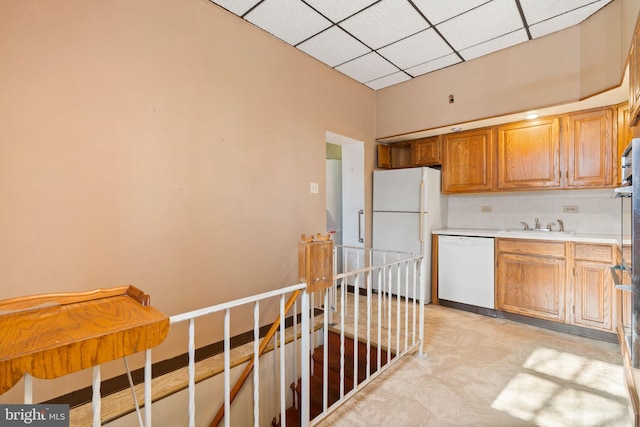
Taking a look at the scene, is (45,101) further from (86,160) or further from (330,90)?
(330,90)

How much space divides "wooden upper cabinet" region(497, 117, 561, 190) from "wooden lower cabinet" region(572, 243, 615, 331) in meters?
0.74

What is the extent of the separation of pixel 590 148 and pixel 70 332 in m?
3.97

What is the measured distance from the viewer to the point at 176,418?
6.14 ft

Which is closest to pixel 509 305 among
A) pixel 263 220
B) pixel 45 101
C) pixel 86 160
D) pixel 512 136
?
pixel 512 136

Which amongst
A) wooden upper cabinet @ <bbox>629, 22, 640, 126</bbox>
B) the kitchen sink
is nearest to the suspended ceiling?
wooden upper cabinet @ <bbox>629, 22, 640, 126</bbox>

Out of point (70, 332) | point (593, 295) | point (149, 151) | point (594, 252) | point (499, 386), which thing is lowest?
point (499, 386)

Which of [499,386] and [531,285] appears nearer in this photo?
[499,386]

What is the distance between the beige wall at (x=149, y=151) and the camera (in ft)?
5.28

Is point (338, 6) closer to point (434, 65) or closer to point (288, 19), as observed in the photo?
point (288, 19)

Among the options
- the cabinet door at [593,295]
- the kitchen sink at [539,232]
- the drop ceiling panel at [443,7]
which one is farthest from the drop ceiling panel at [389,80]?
the cabinet door at [593,295]

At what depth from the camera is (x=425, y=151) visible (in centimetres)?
395

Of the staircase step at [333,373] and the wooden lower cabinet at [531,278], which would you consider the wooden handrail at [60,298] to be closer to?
the staircase step at [333,373]

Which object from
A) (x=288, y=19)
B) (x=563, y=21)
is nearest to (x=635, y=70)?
(x=563, y=21)

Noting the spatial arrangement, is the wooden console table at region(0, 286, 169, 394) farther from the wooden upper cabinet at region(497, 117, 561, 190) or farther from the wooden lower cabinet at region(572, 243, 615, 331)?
the wooden upper cabinet at region(497, 117, 561, 190)
